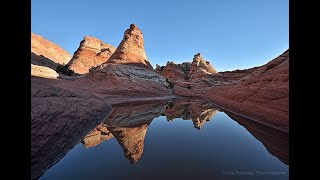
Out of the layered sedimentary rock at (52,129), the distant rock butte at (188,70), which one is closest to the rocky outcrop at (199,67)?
the distant rock butte at (188,70)

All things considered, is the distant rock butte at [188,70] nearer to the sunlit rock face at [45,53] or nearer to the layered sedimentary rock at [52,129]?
the sunlit rock face at [45,53]

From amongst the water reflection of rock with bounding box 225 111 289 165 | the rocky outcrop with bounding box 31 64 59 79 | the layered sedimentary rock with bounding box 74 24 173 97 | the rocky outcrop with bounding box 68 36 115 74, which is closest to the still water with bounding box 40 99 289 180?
the water reflection of rock with bounding box 225 111 289 165

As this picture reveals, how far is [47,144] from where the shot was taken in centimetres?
557

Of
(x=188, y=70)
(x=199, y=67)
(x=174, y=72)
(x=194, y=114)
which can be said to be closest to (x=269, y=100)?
(x=194, y=114)

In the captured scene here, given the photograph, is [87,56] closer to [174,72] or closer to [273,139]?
[174,72]

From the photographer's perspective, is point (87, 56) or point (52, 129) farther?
point (87, 56)

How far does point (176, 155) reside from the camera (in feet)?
21.3

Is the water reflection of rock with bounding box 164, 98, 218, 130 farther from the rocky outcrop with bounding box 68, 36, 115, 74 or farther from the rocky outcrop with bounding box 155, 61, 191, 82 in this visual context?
the rocky outcrop with bounding box 155, 61, 191, 82

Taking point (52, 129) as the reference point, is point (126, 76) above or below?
above

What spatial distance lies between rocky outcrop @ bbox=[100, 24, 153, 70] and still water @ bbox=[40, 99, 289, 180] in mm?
29577

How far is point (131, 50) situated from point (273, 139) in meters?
37.1

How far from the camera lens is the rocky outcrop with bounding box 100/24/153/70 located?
1505 inches

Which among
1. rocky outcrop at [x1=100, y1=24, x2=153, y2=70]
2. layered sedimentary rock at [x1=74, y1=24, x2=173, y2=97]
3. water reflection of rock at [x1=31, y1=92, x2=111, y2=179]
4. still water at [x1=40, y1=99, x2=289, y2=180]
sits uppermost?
rocky outcrop at [x1=100, y1=24, x2=153, y2=70]
